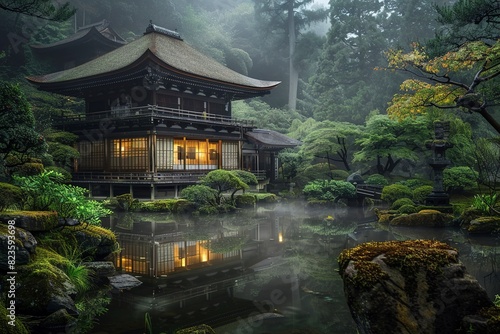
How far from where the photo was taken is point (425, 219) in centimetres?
1716

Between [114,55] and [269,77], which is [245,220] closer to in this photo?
[114,55]

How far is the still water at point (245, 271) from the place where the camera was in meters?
6.84

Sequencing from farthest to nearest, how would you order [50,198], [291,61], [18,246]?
1. [291,61]
2. [50,198]
3. [18,246]

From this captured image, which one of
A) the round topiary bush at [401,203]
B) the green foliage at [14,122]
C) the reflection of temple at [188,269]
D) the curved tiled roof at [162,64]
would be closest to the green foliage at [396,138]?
the round topiary bush at [401,203]

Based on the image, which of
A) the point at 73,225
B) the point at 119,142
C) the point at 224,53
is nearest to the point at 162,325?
the point at 73,225

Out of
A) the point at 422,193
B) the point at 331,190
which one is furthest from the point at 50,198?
the point at 331,190

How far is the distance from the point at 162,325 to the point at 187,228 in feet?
34.0

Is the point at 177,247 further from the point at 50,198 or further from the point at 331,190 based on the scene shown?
the point at 331,190

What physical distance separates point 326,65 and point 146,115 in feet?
99.0

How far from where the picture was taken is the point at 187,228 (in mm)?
16828

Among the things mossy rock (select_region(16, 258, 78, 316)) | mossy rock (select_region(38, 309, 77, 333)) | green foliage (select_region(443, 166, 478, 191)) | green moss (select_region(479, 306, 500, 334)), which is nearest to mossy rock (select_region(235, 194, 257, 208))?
green foliage (select_region(443, 166, 478, 191))

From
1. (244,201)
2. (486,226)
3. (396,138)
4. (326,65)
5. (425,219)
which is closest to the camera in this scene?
(486,226)

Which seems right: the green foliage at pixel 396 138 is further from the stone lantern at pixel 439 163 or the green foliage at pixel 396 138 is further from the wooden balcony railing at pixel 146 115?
the wooden balcony railing at pixel 146 115

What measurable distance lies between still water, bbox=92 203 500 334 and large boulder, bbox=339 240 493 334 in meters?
1.90
